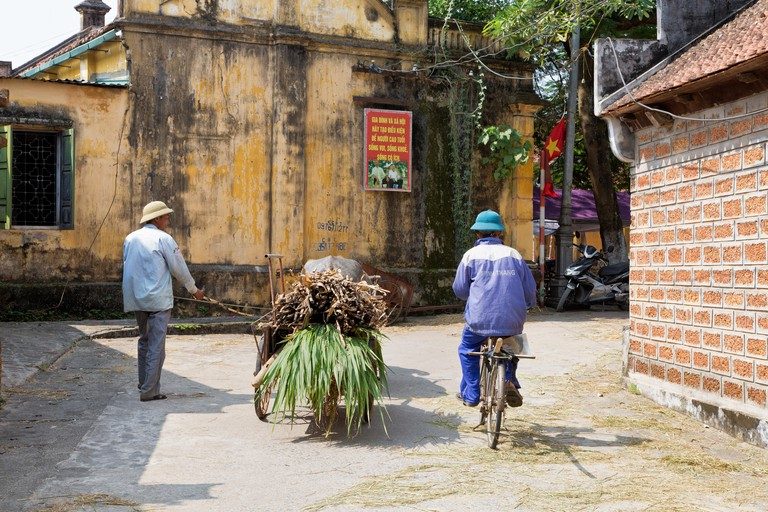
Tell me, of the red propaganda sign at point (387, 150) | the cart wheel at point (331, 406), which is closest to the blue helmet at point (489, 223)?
the cart wheel at point (331, 406)

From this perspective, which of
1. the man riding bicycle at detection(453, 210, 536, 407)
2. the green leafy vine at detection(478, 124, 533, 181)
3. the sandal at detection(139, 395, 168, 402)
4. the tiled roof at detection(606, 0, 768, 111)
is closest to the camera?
the tiled roof at detection(606, 0, 768, 111)

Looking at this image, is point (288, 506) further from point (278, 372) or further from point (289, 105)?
point (289, 105)

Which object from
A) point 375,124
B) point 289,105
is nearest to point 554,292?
point 375,124

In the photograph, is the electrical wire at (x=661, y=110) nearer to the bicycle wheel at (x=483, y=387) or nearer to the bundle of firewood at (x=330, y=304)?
the bicycle wheel at (x=483, y=387)

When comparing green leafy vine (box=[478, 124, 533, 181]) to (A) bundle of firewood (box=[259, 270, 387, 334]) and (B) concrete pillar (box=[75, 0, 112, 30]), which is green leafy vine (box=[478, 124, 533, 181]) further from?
(B) concrete pillar (box=[75, 0, 112, 30])

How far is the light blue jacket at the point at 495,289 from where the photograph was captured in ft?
23.9

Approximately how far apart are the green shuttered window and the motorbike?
9.36m

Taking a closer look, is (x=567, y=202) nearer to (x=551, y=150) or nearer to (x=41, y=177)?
(x=551, y=150)

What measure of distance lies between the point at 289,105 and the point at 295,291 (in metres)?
8.97

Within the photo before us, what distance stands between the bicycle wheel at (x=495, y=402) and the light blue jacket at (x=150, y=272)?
316cm

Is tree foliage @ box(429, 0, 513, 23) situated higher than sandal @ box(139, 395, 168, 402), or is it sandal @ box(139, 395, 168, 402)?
tree foliage @ box(429, 0, 513, 23)

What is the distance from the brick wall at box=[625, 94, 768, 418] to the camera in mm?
7293

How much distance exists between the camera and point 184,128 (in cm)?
1513

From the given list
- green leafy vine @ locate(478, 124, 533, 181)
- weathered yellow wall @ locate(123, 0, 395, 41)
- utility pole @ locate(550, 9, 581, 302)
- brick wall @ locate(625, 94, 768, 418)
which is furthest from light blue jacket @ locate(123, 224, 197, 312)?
utility pole @ locate(550, 9, 581, 302)
